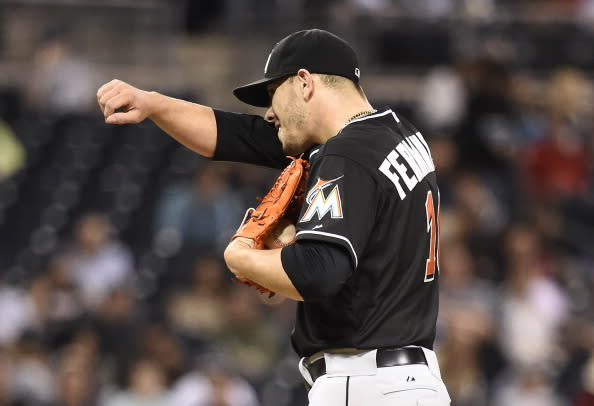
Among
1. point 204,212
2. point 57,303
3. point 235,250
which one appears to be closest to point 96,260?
point 57,303

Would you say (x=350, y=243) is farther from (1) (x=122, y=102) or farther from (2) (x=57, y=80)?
(2) (x=57, y=80)

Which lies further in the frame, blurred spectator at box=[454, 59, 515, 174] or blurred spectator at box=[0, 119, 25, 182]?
blurred spectator at box=[0, 119, 25, 182]

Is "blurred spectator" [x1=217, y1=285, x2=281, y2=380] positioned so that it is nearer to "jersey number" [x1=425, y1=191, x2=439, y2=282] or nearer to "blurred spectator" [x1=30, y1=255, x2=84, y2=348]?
"blurred spectator" [x1=30, y1=255, x2=84, y2=348]

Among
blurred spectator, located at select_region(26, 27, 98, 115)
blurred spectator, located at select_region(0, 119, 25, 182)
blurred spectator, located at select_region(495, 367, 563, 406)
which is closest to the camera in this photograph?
blurred spectator, located at select_region(495, 367, 563, 406)

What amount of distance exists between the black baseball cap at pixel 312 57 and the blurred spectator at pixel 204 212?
15.9 ft

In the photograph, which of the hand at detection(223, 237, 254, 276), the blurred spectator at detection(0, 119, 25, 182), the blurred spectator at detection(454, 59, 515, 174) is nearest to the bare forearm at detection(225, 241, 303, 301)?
the hand at detection(223, 237, 254, 276)

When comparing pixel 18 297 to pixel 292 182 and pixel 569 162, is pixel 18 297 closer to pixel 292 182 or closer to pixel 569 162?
pixel 569 162

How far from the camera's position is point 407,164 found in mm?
3057

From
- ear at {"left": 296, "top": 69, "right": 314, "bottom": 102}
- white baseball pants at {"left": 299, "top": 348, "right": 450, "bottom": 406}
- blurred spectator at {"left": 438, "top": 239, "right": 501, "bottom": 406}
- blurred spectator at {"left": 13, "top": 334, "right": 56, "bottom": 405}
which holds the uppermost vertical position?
ear at {"left": 296, "top": 69, "right": 314, "bottom": 102}

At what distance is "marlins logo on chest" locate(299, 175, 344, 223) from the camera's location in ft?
9.40

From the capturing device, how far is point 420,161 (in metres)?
3.14

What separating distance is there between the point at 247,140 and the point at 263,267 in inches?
28.7

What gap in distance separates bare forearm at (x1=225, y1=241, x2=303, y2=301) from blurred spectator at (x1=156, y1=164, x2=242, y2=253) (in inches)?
198

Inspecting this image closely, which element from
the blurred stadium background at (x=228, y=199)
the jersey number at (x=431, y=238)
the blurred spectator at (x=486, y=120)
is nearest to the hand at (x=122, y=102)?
the jersey number at (x=431, y=238)
